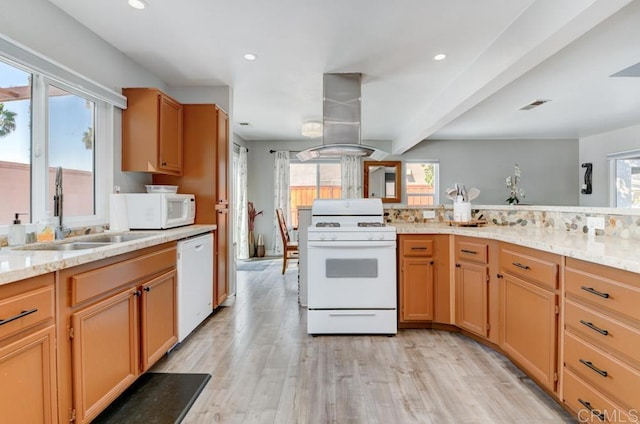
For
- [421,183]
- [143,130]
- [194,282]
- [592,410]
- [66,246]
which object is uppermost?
[143,130]

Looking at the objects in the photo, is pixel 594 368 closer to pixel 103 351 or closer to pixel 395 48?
pixel 103 351

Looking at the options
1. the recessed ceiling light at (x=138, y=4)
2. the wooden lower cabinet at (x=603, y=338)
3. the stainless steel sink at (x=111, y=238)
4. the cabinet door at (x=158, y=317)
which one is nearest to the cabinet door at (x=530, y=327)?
the wooden lower cabinet at (x=603, y=338)

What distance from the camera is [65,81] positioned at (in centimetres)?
222

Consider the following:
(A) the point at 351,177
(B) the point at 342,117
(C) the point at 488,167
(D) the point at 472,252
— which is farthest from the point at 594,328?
(C) the point at 488,167

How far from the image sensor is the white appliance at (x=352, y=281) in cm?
282

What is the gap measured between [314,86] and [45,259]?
313 centimetres

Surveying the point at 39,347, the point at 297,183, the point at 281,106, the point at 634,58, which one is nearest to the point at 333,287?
the point at 39,347

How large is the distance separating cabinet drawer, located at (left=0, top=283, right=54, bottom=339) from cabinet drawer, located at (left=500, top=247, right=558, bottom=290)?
2.32 m

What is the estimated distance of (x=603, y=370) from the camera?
1.45 metres

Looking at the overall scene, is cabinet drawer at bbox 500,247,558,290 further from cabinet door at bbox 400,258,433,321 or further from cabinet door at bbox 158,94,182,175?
cabinet door at bbox 158,94,182,175

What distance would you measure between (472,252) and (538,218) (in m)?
0.63

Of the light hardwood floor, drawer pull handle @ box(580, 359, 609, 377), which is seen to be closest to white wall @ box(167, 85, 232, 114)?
the light hardwood floor

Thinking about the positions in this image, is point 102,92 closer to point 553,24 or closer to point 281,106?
point 281,106

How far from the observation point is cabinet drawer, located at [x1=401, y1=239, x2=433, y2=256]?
290cm
